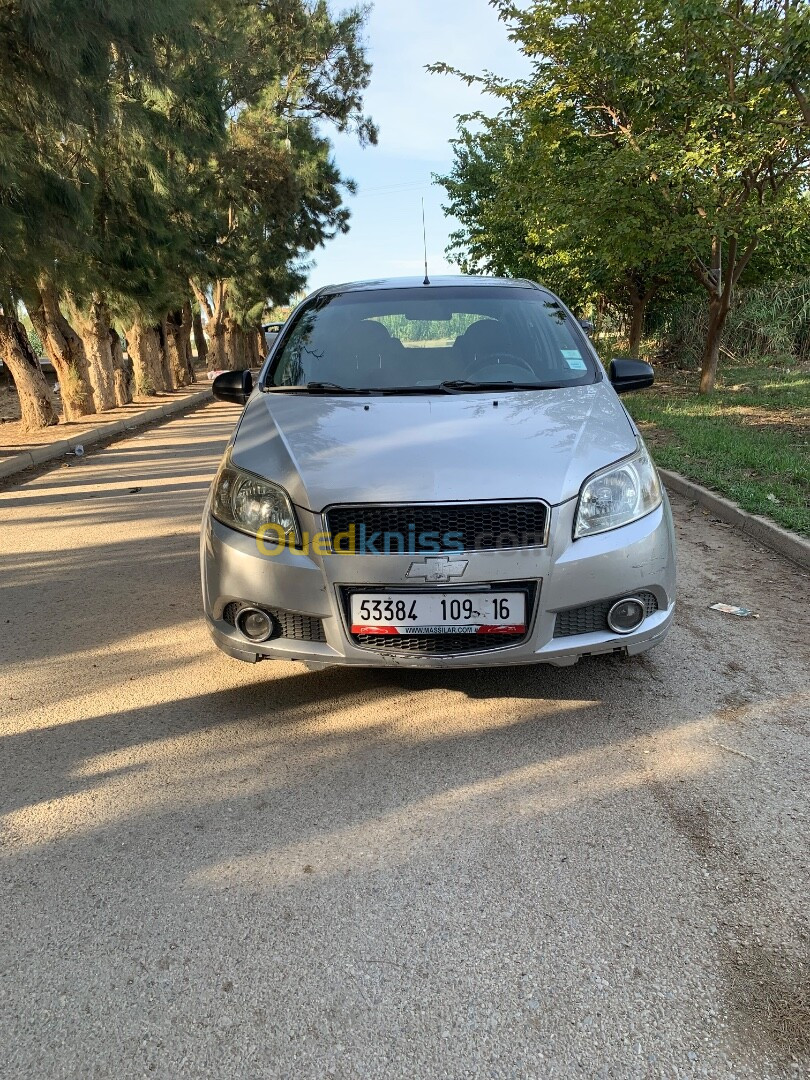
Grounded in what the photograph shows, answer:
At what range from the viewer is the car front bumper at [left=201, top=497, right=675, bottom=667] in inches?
103

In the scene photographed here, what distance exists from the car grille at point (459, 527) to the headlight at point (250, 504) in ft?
1.13

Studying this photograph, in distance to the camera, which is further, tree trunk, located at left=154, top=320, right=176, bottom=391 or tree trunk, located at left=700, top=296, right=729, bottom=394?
tree trunk, located at left=154, top=320, right=176, bottom=391

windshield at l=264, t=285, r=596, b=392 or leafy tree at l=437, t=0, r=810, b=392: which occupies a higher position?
leafy tree at l=437, t=0, r=810, b=392

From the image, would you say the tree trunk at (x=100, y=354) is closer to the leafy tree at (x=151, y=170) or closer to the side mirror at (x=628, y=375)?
the leafy tree at (x=151, y=170)

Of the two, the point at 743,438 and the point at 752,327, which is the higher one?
the point at 752,327

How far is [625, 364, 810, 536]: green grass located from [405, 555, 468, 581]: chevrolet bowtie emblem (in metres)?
3.29

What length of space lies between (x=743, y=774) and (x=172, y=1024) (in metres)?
1.87

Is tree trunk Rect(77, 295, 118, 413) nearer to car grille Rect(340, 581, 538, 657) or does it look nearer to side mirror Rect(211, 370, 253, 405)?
side mirror Rect(211, 370, 253, 405)

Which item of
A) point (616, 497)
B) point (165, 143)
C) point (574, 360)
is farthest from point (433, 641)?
point (165, 143)

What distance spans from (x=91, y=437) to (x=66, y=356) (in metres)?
3.35

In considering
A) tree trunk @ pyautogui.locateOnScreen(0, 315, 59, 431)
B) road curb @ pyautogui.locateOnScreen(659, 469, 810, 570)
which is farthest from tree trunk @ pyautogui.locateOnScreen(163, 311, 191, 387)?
road curb @ pyautogui.locateOnScreen(659, 469, 810, 570)

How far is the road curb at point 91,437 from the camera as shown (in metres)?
9.60

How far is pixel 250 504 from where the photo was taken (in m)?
2.91

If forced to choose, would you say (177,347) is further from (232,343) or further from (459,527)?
(459,527)
